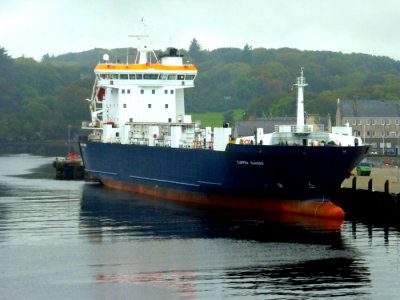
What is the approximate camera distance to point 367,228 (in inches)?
1801

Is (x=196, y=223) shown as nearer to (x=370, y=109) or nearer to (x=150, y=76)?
(x=150, y=76)

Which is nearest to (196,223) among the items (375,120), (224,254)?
(224,254)

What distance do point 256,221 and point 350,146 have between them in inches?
237

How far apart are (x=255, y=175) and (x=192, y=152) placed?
6733mm

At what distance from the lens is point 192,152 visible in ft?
184

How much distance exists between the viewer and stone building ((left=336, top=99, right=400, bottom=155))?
324ft

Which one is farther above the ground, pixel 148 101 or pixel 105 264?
pixel 148 101

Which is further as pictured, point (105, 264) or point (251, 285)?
point (105, 264)

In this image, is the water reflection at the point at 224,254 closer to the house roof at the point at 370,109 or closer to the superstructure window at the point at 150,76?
the superstructure window at the point at 150,76

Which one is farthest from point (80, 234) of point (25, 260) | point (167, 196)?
point (167, 196)

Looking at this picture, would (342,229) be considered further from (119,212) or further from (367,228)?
(119,212)

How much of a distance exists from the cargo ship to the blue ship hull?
0.05 metres

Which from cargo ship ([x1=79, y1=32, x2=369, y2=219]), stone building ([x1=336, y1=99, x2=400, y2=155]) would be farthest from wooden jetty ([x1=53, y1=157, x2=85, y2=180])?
stone building ([x1=336, y1=99, x2=400, y2=155])

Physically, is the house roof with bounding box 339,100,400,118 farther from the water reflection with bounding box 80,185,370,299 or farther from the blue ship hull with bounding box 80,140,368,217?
the water reflection with bounding box 80,185,370,299
